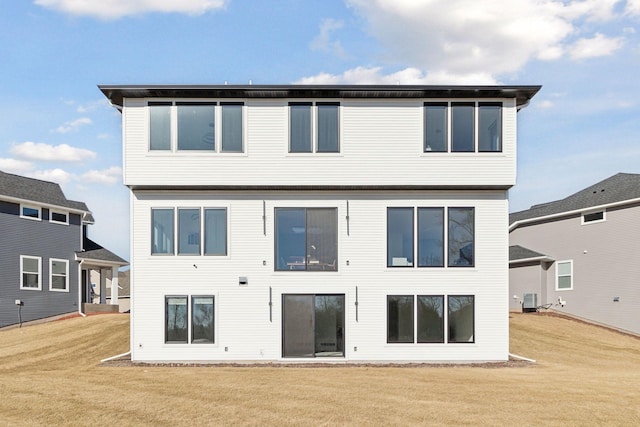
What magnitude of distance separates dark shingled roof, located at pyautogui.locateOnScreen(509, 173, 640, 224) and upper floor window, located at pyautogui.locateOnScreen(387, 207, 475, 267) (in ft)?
43.7

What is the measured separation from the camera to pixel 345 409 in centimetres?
1102

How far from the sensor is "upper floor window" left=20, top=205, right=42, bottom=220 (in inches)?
1125

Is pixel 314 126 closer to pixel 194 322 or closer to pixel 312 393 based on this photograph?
pixel 194 322

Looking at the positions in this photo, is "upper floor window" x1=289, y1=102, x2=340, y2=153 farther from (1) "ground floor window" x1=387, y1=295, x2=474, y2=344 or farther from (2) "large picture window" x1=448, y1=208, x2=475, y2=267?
(1) "ground floor window" x1=387, y1=295, x2=474, y2=344

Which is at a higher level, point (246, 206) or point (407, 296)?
point (246, 206)

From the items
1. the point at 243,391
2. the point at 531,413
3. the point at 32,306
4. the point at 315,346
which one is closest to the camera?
the point at 531,413

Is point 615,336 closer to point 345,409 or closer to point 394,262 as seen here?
point 394,262

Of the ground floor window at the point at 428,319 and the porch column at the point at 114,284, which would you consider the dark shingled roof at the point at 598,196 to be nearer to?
the ground floor window at the point at 428,319

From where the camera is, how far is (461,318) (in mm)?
18328

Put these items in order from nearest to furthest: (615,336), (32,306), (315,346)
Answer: (315,346) < (615,336) < (32,306)

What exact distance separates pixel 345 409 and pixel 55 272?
944 inches

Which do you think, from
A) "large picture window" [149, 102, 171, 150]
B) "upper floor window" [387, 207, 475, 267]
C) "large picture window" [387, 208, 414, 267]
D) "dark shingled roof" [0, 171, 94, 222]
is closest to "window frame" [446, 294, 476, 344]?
"upper floor window" [387, 207, 475, 267]

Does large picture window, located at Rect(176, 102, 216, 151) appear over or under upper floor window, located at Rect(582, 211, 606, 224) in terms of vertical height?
over

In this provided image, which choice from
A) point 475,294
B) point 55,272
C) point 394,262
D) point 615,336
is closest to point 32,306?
point 55,272
